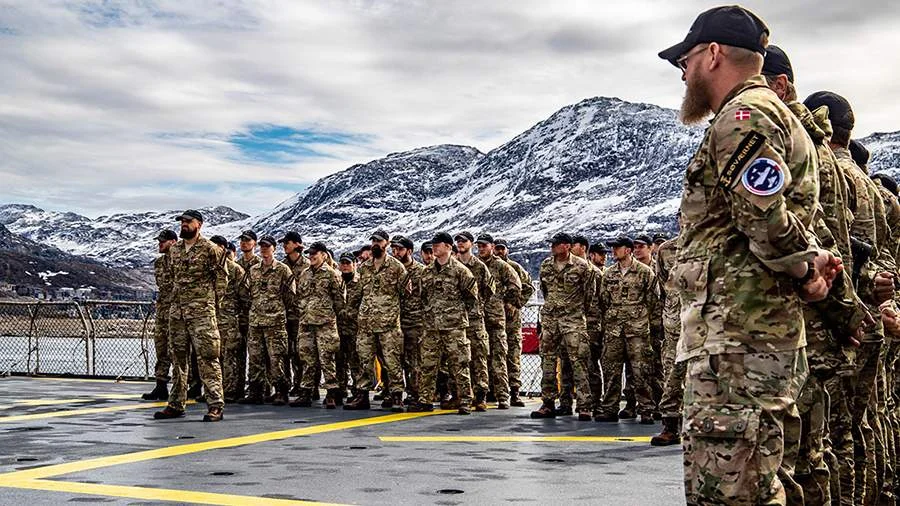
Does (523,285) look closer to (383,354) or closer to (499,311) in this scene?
(499,311)

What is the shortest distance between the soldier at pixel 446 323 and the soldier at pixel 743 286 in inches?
310

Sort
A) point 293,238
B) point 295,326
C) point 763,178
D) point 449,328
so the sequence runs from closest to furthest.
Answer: point 763,178
point 449,328
point 293,238
point 295,326

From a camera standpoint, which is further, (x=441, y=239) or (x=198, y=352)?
(x=441, y=239)

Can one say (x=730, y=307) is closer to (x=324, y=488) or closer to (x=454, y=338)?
(x=324, y=488)

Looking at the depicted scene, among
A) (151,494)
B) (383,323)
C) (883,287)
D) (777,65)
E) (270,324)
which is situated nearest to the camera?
(777,65)

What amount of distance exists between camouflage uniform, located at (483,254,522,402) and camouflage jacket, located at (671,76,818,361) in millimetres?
9166

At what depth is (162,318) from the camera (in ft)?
39.4

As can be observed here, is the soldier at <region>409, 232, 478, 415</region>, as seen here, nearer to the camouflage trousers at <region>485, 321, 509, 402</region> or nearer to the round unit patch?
the camouflage trousers at <region>485, 321, 509, 402</region>

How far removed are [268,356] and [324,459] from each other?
517 cm

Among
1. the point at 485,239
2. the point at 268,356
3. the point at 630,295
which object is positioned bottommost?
the point at 268,356

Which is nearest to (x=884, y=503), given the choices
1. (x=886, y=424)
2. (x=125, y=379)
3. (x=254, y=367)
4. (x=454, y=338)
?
(x=886, y=424)

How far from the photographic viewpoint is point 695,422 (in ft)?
10.1

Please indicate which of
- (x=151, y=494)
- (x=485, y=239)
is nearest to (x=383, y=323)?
(x=485, y=239)

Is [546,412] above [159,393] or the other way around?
the other way around
